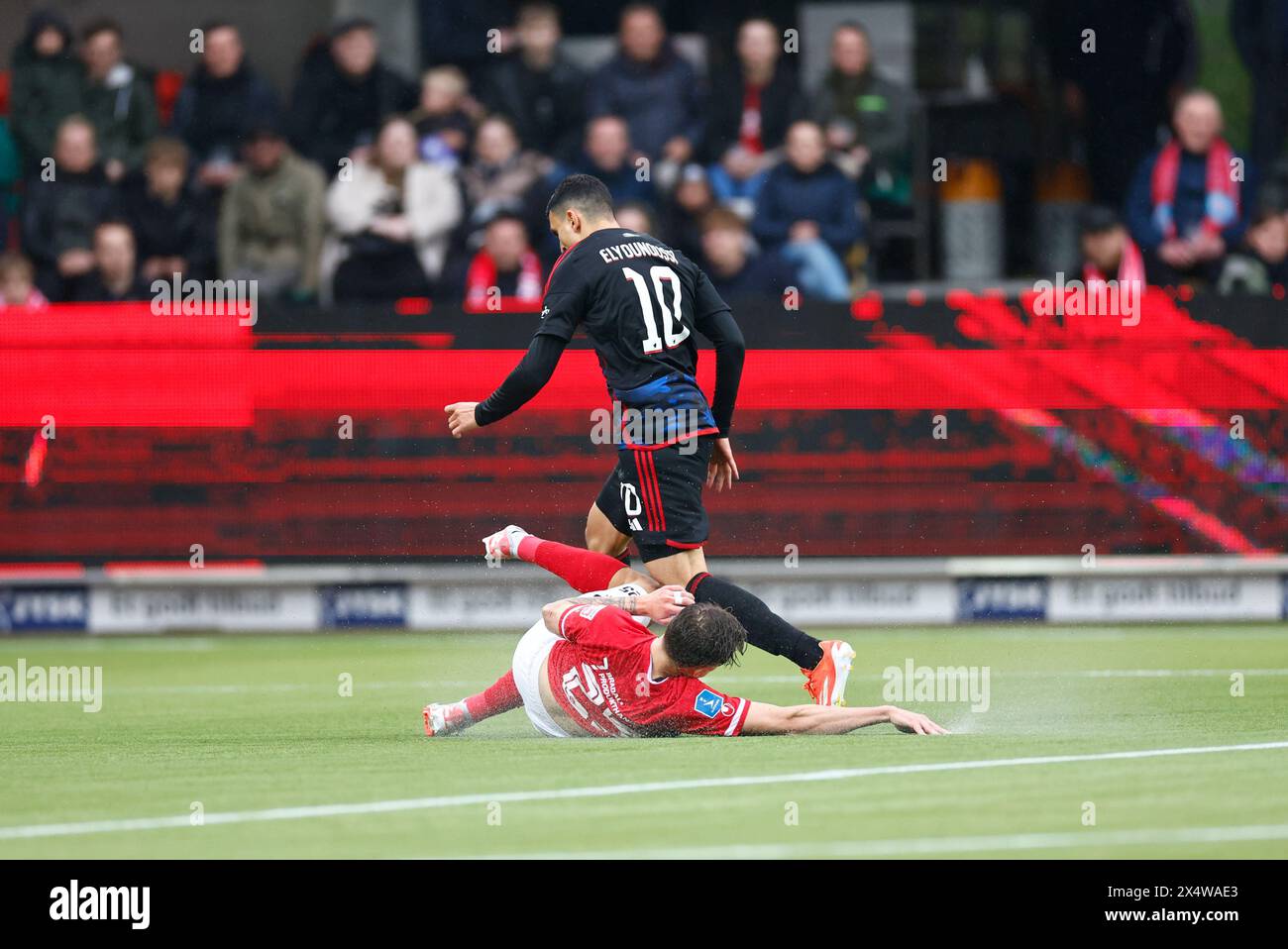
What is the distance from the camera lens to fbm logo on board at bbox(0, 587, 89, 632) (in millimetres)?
15469

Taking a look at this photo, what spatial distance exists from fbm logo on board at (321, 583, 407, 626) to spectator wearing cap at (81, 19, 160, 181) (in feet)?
14.8

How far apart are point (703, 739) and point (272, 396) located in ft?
21.6

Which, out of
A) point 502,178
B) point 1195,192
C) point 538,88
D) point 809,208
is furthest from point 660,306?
point 538,88

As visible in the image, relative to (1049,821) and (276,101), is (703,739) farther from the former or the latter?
(276,101)

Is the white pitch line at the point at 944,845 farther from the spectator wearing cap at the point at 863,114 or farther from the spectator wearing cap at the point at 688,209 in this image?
the spectator wearing cap at the point at 863,114

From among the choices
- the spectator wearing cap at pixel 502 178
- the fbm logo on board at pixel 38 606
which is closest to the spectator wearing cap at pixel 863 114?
the spectator wearing cap at pixel 502 178

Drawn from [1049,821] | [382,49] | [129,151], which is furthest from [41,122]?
[1049,821]

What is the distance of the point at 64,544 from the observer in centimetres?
1530

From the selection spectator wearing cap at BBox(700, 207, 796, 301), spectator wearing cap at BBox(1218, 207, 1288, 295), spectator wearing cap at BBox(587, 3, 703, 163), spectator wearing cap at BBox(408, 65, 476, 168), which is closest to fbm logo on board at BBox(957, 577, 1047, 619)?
spectator wearing cap at BBox(700, 207, 796, 301)

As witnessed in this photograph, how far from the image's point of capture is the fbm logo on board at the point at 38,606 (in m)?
15.5

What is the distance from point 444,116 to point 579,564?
27.4 ft

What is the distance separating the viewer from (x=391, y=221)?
16.4m

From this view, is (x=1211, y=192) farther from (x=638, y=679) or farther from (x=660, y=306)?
(x=638, y=679)

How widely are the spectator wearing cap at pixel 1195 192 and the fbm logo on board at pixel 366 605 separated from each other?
5.90 m
